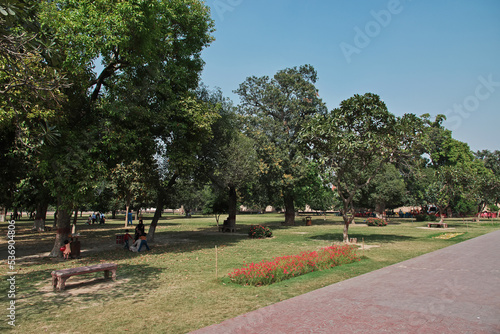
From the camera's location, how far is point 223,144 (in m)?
22.6

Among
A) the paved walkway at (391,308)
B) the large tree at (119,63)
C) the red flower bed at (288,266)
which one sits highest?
the large tree at (119,63)

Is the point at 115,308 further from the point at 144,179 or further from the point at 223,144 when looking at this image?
the point at 223,144

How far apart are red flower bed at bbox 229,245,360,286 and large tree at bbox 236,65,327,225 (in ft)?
60.0

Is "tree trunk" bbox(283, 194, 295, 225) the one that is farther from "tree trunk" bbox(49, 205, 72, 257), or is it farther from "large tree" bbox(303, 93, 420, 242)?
"tree trunk" bbox(49, 205, 72, 257)

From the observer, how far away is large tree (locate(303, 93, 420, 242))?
739 inches

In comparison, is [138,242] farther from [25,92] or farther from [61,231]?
[25,92]

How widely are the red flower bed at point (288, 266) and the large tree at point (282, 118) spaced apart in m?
18.3

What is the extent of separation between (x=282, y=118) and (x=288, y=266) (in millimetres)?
28383

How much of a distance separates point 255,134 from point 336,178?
43.4 feet

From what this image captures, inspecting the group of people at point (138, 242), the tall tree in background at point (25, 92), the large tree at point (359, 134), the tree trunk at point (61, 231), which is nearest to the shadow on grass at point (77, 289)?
the tall tree in background at point (25, 92)

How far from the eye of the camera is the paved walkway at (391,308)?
5711 mm

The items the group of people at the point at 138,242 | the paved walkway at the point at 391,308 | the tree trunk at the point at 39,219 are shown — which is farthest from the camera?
the tree trunk at the point at 39,219

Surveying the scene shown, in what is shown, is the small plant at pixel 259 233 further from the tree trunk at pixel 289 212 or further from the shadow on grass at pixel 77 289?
the tree trunk at pixel 289 212

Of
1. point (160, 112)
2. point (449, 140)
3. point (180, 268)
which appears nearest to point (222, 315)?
point (180, 268)
